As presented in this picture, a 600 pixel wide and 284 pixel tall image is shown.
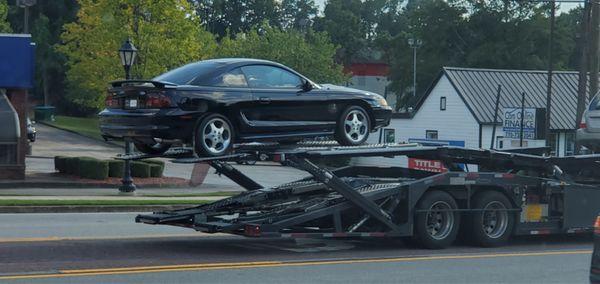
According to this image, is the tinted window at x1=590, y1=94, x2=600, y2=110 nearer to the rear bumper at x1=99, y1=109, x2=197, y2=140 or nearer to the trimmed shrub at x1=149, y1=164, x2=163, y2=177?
the rear bumper at x1=99, y1=109, x2=197, y2=140

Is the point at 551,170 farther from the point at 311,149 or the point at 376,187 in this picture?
the point at 311,149

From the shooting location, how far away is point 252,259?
11680 mm

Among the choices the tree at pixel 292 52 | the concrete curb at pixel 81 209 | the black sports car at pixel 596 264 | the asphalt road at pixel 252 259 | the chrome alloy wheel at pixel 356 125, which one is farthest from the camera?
the tree at pixel 292 52

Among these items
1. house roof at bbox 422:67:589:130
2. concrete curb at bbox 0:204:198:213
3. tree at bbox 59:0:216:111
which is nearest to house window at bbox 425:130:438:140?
house roof at bbox 422:67:589:130

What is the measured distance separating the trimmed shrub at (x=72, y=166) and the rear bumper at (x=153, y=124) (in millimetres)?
17141

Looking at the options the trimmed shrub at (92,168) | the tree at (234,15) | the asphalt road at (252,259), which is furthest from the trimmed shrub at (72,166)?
the tree at (234,15)

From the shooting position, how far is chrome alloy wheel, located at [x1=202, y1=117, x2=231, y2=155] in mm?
11344

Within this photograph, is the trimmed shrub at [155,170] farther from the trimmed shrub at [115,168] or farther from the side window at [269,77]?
the side window at [269,77]

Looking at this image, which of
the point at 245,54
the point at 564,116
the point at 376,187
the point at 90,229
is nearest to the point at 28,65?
the point at 90,229

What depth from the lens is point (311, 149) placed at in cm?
1216

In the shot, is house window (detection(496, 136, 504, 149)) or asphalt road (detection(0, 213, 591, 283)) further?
house window (detection(496, 136, 504, 149))

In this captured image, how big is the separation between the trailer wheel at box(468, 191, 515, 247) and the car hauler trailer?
0.02 m

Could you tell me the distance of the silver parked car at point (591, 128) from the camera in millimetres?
16422

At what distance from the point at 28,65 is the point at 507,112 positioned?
14.7 meters
